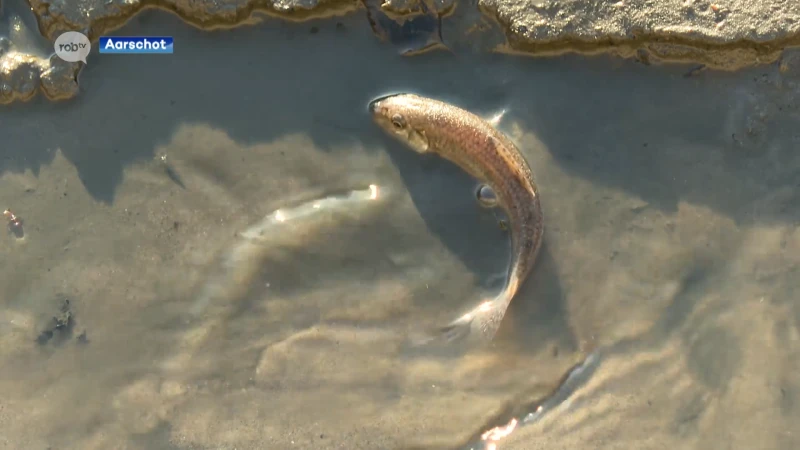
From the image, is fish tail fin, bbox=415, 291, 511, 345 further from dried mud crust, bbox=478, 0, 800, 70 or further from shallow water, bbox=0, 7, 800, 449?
dried mud crust, bbox=478, 0, 800, 70

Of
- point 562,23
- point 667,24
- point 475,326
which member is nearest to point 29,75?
point 475,326

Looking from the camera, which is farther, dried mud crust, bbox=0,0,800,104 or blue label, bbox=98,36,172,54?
blue label, bbox=98,36,172,54

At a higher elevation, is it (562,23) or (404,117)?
(562,23)

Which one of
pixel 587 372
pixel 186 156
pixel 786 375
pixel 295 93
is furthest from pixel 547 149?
pixel 186 156

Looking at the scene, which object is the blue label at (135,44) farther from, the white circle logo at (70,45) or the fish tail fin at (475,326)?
the fish tail fin at (475,326)

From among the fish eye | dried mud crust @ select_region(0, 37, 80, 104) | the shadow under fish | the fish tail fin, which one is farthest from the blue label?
the fish tail fin

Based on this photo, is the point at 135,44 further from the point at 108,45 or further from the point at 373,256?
the point at 373,256

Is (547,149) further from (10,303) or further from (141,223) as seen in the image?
(10,303)
